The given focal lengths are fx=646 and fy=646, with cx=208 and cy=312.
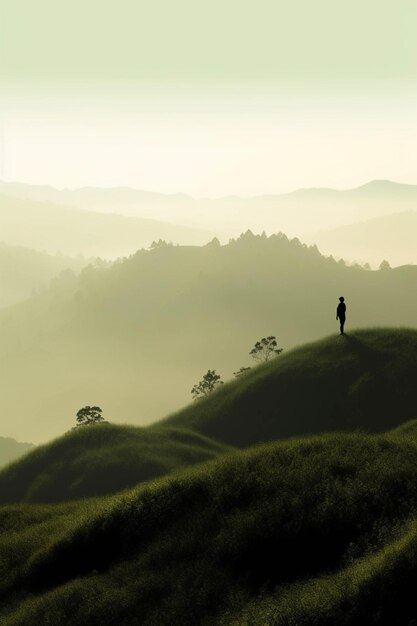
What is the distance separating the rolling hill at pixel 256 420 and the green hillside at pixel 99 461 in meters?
0.12

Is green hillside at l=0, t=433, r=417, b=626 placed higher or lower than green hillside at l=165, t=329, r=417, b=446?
lower

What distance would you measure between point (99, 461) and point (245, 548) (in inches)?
1885

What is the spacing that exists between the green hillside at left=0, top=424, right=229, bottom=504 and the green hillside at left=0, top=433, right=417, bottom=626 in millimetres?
32640

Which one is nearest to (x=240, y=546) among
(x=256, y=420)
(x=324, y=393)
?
(x=324, y=393)

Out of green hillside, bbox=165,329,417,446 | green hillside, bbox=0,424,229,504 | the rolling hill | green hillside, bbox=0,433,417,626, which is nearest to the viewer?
green hillside, bbox=0,433,417,626

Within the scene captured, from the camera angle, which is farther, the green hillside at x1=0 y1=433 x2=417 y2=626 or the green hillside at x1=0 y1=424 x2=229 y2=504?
the green hillside at x1=0 y1=424 x2=229 y2=504

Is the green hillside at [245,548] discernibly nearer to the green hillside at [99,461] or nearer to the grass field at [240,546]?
the grass field at [240,546]

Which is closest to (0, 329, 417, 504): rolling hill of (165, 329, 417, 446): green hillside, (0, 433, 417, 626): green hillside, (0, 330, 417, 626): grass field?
(165, 329, 417, 446): green hillside

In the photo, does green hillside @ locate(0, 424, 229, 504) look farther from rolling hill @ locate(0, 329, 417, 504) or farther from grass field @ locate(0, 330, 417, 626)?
grass field @ locate(0, 330, 417, 626)

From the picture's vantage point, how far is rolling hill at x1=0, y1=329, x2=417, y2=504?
65750 millimetres

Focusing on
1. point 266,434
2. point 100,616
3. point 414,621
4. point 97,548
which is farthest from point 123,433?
point 414,621

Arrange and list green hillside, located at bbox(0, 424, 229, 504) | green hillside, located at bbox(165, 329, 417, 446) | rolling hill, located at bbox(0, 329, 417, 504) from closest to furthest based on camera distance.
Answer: green hillside, located at bbox(165, 329, 417, 446) < rolling hill, located at bbox(0, 329, 417, 504) < green hillside, located at bbox(0, 424, 229, 504)

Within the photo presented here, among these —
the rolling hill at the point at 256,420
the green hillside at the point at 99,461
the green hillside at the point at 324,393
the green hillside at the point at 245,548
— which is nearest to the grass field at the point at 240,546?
the green hillside at the point at 245,548

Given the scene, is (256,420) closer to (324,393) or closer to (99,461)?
(324,393)
